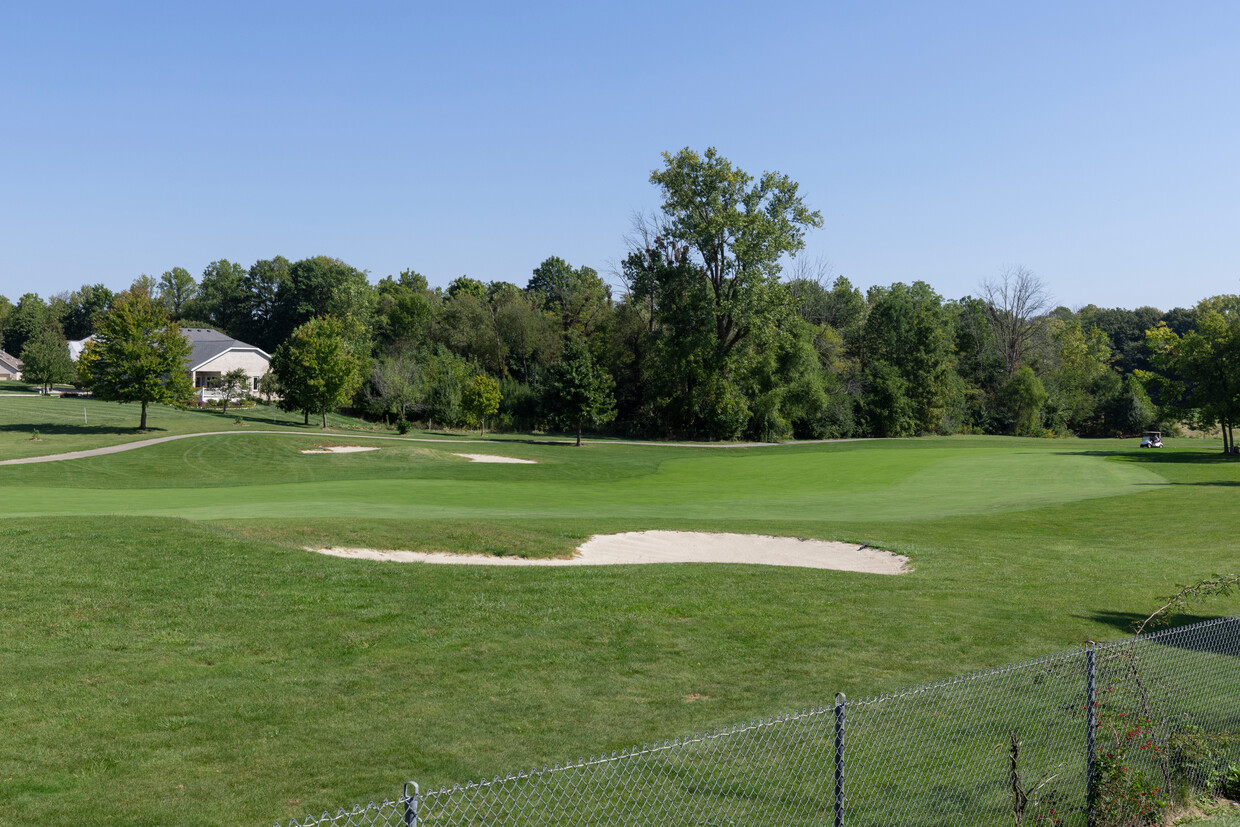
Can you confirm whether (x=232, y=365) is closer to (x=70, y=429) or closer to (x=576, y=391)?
(x=70, y=429)

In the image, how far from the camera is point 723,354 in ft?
238

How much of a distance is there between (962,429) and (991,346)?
16.9 metres

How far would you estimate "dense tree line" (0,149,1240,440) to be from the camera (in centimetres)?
6444

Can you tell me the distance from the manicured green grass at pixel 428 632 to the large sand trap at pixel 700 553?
24.5 inches

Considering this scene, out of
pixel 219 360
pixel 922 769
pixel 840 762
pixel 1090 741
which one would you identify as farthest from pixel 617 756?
pixel 219 360

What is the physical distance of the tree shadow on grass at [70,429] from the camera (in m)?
51.0

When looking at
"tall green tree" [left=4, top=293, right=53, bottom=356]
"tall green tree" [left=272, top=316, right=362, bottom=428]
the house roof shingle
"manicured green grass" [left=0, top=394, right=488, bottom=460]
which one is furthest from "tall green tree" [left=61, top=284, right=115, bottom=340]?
"tall green tree" [left=272, top=316, right=362, bottom=428]

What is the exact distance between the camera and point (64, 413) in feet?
203

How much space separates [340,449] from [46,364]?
1802 inches

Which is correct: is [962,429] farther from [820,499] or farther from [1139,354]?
[820,499]

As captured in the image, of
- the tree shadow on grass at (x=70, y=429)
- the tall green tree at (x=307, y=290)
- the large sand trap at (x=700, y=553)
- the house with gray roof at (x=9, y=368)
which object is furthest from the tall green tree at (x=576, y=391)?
the house with gray roof at (x=9, y=368)

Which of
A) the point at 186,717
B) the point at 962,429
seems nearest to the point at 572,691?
the point at 186,717

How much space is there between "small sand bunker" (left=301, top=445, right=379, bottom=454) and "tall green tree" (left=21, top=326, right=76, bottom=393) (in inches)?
1768

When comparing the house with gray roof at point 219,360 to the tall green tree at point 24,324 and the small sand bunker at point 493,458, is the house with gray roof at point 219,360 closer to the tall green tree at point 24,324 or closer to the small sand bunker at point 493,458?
the tall green tree at point 24,324
